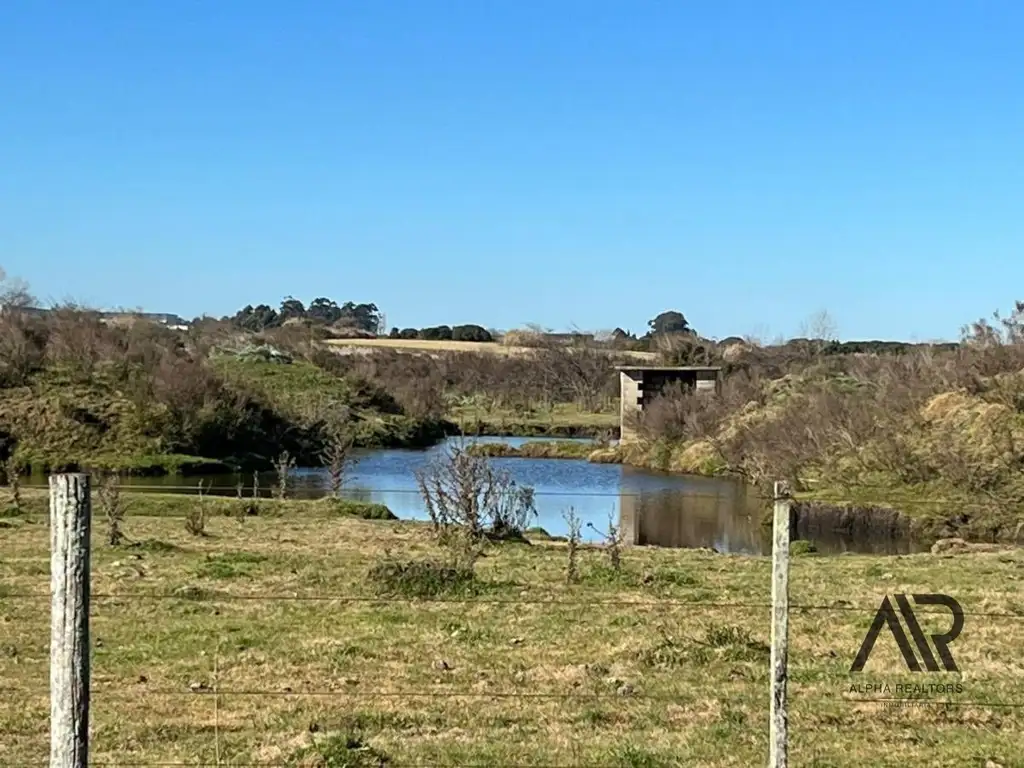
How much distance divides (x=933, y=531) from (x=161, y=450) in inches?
1442

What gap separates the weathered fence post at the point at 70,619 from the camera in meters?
4.35

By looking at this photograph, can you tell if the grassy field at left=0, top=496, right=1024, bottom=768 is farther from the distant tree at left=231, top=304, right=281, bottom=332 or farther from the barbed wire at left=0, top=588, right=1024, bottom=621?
the distant tree at left=231, top=304, right=281, bottom=332

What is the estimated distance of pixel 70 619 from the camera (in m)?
4.41

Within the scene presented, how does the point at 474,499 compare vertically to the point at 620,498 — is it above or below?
above

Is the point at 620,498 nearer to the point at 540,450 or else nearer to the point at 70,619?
the point at 540,450

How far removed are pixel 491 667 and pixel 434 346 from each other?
384ft

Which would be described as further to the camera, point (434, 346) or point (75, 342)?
point (434, 346)


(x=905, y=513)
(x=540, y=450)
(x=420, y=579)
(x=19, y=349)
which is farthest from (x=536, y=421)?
(x=420, y=579)

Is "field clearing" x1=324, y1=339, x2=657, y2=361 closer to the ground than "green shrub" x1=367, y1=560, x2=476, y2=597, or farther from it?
farther from it

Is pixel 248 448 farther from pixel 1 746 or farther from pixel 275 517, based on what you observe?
pixel 1 746

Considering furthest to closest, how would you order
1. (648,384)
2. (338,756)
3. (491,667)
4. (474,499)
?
(648,384)
(474,499)
(491,667)
(338,756)

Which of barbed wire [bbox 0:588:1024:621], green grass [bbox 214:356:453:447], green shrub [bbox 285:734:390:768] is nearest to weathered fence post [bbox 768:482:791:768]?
green shrub [bbox 285:734:390:768]

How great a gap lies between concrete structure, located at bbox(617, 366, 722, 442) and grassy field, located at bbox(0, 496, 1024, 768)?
1941 inches

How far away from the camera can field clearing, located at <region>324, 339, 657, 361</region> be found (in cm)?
11579
